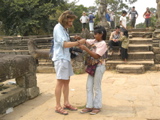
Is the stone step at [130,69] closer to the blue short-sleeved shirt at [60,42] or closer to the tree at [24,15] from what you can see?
the blue short-sleeved shirt at [60,42]

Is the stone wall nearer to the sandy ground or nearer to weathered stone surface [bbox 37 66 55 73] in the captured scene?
the sandy ground

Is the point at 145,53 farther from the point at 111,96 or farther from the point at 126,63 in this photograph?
the point at 111,96

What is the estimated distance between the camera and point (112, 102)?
4.02 m

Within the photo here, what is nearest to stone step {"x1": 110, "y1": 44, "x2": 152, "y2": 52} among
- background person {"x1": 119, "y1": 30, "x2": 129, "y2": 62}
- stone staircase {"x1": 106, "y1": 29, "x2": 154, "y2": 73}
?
stone staircase {"x1": 106, "y1": 29, "x2": 154, "y2": 73}

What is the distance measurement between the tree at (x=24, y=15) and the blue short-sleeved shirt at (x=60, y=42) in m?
17.6

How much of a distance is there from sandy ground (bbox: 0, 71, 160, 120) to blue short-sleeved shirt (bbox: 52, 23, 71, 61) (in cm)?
102

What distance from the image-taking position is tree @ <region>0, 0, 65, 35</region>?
67.8ft

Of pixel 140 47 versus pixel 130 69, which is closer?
pixel 130 69

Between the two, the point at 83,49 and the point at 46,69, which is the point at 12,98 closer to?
the point at 83,49

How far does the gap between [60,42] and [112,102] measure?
5.57 ft

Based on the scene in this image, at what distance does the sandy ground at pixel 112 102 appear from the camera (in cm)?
336

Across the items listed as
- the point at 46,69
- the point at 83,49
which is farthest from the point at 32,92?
the point at 46,69

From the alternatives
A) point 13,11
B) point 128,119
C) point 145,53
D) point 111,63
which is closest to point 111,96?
point 128,119

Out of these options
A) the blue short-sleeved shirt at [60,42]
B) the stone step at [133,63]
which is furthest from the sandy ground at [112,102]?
the stone step at [133,63]
